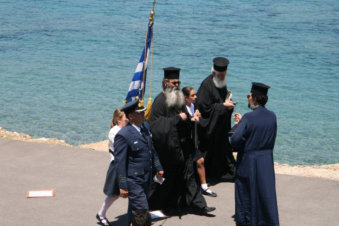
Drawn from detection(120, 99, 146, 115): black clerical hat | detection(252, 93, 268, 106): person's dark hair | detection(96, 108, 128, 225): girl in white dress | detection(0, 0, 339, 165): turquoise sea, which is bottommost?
detection(0, 0, 339, 165): turquoise sea

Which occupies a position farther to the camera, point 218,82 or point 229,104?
point 218,82

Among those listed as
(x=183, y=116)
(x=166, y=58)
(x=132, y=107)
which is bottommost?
(x=166, y=58)

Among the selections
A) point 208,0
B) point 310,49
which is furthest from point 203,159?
point 208,0

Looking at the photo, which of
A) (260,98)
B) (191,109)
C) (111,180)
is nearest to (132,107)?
(111,180)

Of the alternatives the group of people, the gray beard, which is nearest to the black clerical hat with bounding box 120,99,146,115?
the group of people

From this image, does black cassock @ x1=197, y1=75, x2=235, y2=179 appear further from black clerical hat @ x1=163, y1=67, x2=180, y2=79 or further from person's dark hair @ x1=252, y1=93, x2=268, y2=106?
person's dark hair @ x1=252, y1=93, x2=268, y2=106

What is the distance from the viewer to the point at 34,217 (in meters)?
7.72

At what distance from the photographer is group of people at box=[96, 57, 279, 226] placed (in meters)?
6.55

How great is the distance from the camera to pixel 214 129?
8766 millimetres

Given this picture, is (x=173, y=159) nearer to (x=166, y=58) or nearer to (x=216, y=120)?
(x=216, y=120)

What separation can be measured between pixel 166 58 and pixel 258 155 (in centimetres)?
1928

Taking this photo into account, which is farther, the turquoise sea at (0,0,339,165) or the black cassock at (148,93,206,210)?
the turquoise sea at (0,0,339,165)

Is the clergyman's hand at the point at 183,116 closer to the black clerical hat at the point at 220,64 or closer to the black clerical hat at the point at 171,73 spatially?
the black clerical hat at the point at 171,73

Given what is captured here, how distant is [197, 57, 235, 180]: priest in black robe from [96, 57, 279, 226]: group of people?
1cm
